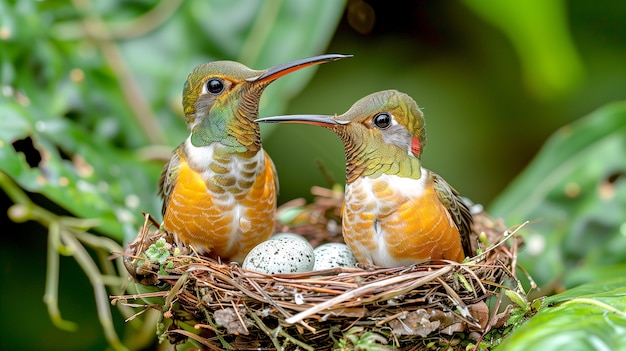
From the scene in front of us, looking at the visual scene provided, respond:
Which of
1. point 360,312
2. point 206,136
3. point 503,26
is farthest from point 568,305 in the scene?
point 503,26

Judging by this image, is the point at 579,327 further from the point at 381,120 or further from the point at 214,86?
the point at 214,86

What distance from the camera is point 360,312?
53.0 inches

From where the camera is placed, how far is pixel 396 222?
4.85 feet

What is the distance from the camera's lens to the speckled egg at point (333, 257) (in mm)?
1579

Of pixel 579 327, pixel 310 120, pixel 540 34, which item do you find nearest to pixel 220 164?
pixel 310 120

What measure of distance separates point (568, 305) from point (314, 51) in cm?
132

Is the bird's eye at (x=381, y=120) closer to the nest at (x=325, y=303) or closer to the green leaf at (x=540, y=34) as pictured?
the nest at (x=325, y=303)

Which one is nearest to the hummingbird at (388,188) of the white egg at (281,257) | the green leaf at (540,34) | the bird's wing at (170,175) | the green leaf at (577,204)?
the white egg at (281,257)

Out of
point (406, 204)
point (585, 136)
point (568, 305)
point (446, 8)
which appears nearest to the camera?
point (568, 305)

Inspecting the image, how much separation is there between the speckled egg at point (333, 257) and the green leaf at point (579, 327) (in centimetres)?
47

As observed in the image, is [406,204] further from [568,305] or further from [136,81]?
[136,81]

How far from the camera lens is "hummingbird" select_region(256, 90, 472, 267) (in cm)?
148

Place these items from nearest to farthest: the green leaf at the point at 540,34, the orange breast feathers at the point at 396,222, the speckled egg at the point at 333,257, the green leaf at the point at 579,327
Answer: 1. the green leaf at the point at 579,327
2. the orange breast feathers at the point at 396,222
3. the speckled egg at the point at 333,257
4. the green leaf at the point at 540,34

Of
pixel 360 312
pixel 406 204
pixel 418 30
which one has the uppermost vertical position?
pixel 418 30
